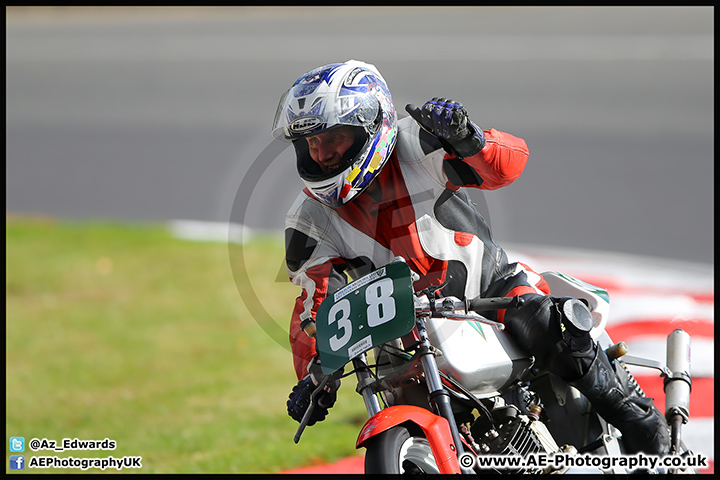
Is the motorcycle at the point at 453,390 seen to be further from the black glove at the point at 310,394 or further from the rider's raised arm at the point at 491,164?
the rider's raised arm at the point at 491,164

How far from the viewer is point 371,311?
9.42 feet

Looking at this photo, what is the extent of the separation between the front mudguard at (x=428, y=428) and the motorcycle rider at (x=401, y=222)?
33cm

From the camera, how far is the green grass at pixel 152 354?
521cm

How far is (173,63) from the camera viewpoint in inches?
535

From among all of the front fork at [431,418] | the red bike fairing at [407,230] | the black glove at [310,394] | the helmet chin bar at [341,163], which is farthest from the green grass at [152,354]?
the front fork at [431,418]

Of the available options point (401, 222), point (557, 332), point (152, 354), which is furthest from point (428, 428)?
point (152, 354)

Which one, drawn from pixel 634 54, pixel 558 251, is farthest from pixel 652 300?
pixel 634 54

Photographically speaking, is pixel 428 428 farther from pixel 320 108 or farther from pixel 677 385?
pixel 677 385

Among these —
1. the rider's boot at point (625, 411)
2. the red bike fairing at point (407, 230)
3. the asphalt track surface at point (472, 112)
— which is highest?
the asphalt track surface at point (472, 112)

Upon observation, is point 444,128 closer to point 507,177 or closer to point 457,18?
point 507,177

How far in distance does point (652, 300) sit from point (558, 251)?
1.58 metres

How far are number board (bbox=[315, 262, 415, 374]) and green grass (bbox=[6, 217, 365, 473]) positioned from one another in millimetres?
564

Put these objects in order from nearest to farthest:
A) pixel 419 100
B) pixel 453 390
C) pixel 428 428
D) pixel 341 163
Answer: pixel 428 428 → pixel 453 390 → pixel 341 163 → pixel 419 100

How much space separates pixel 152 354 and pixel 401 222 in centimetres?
441
